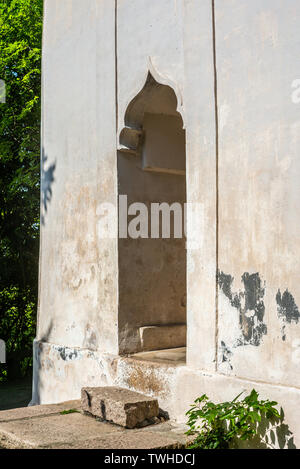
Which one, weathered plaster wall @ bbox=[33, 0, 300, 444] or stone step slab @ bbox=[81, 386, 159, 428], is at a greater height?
weathered plaster wall @ bbox=[33, 0, 300, 444]

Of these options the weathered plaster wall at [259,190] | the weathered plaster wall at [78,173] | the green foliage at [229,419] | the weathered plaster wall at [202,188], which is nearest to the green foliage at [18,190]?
the weathered plaster wall at [78,173]

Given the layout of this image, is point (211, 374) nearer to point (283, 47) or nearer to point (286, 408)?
point (286, 408)

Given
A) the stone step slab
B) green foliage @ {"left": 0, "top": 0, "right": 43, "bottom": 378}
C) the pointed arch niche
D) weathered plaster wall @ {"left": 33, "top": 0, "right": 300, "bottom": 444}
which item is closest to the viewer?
weathered plaster wall @ {"left": 33, "top": 0, "right": 300, "bottom": 444}

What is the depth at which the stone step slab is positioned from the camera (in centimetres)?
471

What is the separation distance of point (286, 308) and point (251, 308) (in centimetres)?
36

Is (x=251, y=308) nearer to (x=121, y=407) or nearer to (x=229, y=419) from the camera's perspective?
(x=229, y=419)

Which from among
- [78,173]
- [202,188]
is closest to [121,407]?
[202,188]

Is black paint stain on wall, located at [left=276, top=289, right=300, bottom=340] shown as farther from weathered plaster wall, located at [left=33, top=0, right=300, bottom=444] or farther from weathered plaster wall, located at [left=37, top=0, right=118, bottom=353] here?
weathered plaster wall, located at [left=37, top=0, right=118, bottom=353]

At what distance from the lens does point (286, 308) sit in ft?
13.3

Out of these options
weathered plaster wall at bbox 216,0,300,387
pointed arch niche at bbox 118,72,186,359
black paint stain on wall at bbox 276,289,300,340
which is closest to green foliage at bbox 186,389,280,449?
weathered plaster wall at bbox 216,0,300,387

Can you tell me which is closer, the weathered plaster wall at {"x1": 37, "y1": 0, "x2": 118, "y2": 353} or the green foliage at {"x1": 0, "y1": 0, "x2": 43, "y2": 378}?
the weathered plaster wall at {"x1": 37, "y1": 0, "x2": 118, "y2": 353}

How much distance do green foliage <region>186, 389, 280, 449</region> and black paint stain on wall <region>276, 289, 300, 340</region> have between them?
54cm

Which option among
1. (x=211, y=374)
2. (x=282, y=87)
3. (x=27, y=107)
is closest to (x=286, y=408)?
(x=211, y=374)
